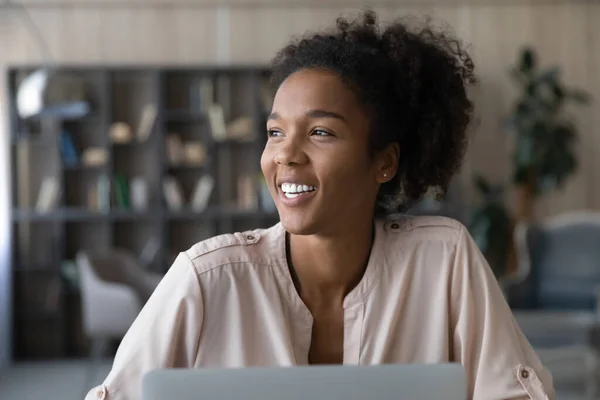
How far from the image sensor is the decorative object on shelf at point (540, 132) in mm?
7043

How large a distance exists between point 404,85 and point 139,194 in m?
5.75

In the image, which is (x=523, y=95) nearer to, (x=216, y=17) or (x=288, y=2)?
(x=288, y=2)

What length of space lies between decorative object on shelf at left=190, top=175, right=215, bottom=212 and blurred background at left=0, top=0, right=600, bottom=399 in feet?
0.04

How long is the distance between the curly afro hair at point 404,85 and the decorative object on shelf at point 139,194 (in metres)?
5.56

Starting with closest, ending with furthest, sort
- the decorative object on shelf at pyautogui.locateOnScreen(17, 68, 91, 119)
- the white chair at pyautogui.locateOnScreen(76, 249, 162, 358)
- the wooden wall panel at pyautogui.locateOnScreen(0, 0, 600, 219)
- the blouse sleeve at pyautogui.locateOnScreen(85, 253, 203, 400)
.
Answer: the blouse sleeve at pyautogui.locateOnScreen(85, 253, 203, 400), the white chair at pyautogui.locateOnScreen(76, 249, 162, 358), the decorative object on shelf at pyautogui.locateOnScreen(17, 68, 91, 119), the wooden wall panel at pyautogui.locateOnScreen(0, 0, 600, 219)

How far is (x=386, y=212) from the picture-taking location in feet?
5.76

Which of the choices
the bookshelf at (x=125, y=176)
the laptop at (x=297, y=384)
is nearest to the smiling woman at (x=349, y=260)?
the laptop at (x=297, y=384)

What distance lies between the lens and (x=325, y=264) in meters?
1.61

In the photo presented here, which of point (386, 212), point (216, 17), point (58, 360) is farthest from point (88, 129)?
point (386, 212)

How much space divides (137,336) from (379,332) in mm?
426

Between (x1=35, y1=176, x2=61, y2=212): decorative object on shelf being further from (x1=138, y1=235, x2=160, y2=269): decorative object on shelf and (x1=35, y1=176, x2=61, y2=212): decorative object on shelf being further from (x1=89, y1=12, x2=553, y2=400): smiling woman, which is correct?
(x1=89, y1=12, x2=553, y2=400): smiling woman

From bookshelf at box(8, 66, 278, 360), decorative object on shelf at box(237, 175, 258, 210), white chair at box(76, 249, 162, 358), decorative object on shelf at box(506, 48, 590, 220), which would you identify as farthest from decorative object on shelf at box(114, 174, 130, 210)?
decorative object on shelf at box(506, 48, 590, 220)

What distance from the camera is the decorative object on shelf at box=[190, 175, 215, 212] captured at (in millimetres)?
7223

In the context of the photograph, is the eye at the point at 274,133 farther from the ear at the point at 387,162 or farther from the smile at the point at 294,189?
Result: the ear at the point at 387,162
